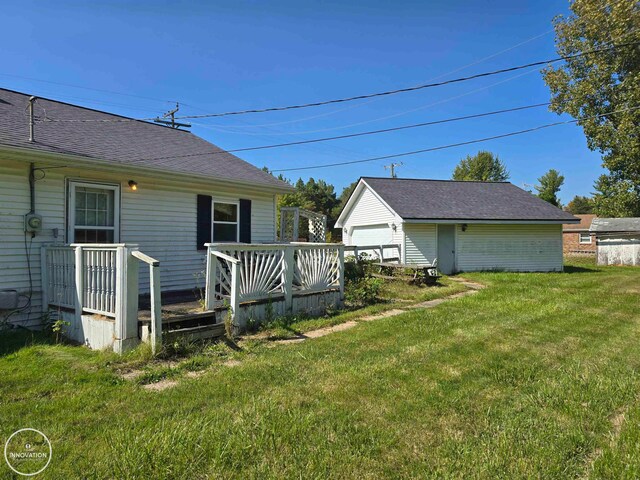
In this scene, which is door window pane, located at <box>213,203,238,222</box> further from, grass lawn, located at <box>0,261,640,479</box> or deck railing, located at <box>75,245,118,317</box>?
grass lawn, located at <box>0,261,640,479</box>

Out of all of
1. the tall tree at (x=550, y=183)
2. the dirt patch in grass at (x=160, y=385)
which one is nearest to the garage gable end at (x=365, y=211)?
the dirt patch in grass at (x=160, y=385)

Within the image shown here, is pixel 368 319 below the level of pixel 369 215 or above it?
below

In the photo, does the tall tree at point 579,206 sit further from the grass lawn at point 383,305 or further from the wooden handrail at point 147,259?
the wooden handrail at point 147,259

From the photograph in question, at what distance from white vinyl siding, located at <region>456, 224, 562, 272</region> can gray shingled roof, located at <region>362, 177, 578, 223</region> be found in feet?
1.89

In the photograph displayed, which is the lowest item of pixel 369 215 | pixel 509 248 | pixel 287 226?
pixel 509 248

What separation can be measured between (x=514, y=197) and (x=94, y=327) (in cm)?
2021

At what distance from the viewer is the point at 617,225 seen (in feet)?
77.8

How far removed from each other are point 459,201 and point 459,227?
221 cm

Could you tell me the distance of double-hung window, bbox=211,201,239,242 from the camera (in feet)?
30.5

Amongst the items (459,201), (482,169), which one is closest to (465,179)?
(482,169)

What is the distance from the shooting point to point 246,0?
30.4ft

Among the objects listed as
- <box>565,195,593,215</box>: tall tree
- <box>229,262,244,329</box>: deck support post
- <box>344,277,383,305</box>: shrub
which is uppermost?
<box>565,195,593,215</box>: tall tree

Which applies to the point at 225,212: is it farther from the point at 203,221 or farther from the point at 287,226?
the point at 287,226

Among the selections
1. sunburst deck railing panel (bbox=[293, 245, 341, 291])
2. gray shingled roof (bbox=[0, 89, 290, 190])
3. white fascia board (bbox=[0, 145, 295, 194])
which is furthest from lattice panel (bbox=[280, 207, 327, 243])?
sunburst deck railing panel (bbox=[293, 245, 341, 291])
